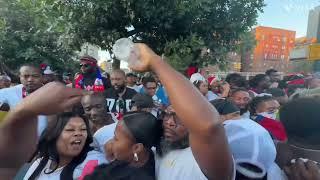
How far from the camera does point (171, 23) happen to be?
6.85m

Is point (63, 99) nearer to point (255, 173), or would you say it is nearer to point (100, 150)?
point (255, 173)

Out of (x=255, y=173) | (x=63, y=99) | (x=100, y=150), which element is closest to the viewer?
(x=63, y=99)

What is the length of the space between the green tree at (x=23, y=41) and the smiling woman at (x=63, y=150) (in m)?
12.4

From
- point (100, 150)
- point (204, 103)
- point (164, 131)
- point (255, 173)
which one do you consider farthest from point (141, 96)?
point (204, 103)

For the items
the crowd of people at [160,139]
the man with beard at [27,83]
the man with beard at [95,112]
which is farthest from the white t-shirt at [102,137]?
the man with beard at [27,83]

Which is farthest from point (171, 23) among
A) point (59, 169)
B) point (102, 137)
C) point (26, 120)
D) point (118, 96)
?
point (26, 120)

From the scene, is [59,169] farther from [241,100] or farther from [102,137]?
[241,100]

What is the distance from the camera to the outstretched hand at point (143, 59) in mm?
1401

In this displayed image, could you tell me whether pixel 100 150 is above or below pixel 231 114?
below

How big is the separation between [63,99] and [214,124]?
1.66 feet

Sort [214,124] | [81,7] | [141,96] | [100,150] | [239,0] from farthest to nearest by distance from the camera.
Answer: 1. [239,0]
2. [81,7]
3. [141,96]
4. [100,150]
5. [214,124]

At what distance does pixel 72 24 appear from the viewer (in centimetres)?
677

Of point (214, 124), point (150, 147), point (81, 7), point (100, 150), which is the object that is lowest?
point (100, 150)

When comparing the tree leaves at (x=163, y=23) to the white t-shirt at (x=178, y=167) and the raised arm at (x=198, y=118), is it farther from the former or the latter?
the raised arm at (x=198, y=118)
